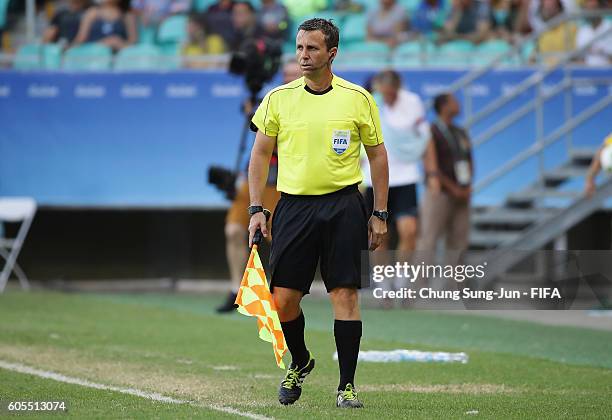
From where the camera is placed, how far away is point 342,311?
774cm

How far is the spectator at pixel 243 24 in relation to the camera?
18.5 m

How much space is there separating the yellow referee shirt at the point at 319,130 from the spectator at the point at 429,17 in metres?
11.3

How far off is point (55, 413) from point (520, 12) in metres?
13.3

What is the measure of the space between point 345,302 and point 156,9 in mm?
12668

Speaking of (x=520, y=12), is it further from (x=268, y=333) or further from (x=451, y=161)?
(x=268, y=333)

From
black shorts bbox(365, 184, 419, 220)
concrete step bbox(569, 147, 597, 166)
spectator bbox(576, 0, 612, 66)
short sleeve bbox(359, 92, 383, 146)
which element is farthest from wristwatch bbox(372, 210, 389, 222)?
spectator bbox(576, 0, 612, 66)

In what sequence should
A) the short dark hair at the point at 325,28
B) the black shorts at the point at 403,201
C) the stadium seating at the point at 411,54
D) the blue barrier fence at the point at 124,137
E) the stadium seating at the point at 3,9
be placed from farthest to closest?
1. the stadium seating at the point at 3,9
2. the blue barrier fence at the point at 124,137
3. the stadium seating at the point at 411,54
4. the black shorts at the point at 403,201
5. the short dark hair at the point at 325,28

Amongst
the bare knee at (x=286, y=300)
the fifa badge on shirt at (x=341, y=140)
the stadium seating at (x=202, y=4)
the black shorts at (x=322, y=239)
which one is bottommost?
the stadium seating at (x=202, y=4)

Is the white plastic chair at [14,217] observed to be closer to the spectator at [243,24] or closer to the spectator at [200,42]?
the spectator at [200,42]

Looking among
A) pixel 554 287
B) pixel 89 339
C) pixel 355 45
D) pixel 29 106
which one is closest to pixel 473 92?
pixel 355 45

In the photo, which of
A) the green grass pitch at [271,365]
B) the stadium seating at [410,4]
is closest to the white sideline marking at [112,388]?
the green grass pitch at [271,365]

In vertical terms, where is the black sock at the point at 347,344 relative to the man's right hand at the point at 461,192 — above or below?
above

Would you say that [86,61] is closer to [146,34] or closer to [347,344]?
[146,34]

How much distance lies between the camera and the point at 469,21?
18812mm
